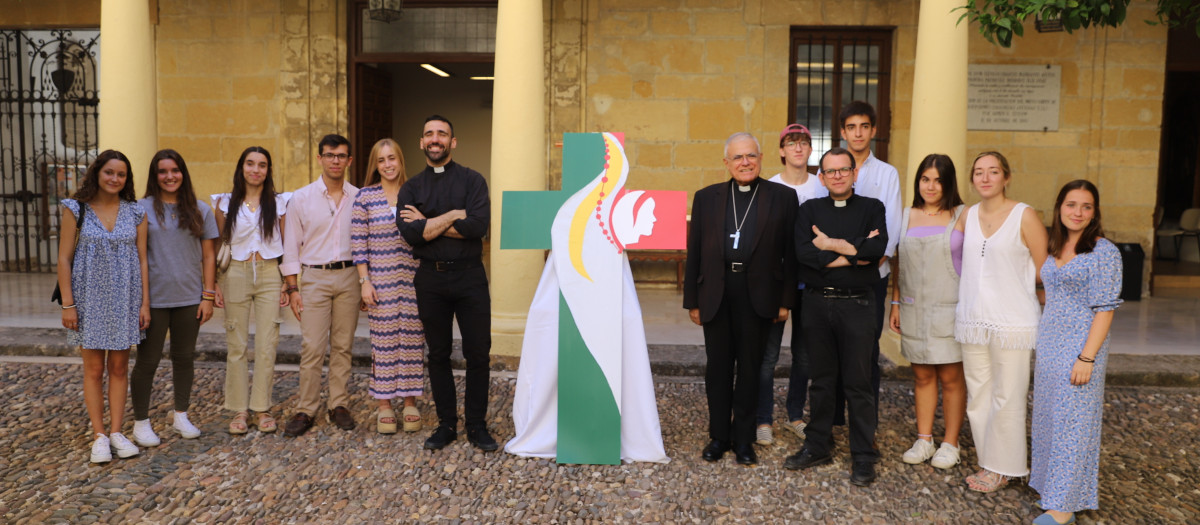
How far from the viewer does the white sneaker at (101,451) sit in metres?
4.32

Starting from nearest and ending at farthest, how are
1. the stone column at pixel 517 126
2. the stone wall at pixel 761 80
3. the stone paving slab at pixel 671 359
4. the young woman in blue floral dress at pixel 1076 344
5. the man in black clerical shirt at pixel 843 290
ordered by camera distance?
the young woman in blue floral dress at pixel 1076 344 < the man in black clerical shirt at pixel 843 290 < the stone paving slab at pixel 671 359 < the stone column at pixel 517 126 < the stone wall at pixel 761 80

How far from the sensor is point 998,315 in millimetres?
4031

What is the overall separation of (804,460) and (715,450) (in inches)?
18.0

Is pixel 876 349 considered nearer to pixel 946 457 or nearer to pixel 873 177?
pixel 946 457

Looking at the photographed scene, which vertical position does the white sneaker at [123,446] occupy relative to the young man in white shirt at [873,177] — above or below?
below

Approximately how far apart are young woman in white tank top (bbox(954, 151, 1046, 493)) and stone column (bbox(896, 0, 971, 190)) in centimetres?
253

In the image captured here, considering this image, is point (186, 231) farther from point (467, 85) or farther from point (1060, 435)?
point (467, 85)

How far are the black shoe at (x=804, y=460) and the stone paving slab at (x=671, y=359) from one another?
6.10ft

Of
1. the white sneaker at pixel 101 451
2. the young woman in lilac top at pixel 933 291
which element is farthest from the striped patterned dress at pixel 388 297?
the young woman in lilac top at pixel 933 291

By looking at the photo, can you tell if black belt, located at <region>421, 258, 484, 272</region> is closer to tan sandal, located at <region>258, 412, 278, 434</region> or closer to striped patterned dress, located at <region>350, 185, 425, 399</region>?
striped patterned dress, located at <region>350, 185, 425, 399</region>

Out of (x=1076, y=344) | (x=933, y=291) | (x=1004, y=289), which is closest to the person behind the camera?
(x=1076, y=344)

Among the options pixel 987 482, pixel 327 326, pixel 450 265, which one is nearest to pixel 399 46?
pixel 327 326

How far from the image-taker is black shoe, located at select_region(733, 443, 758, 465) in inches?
173

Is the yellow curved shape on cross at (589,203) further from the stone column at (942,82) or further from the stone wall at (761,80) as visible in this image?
the stone wall at (761,80)
